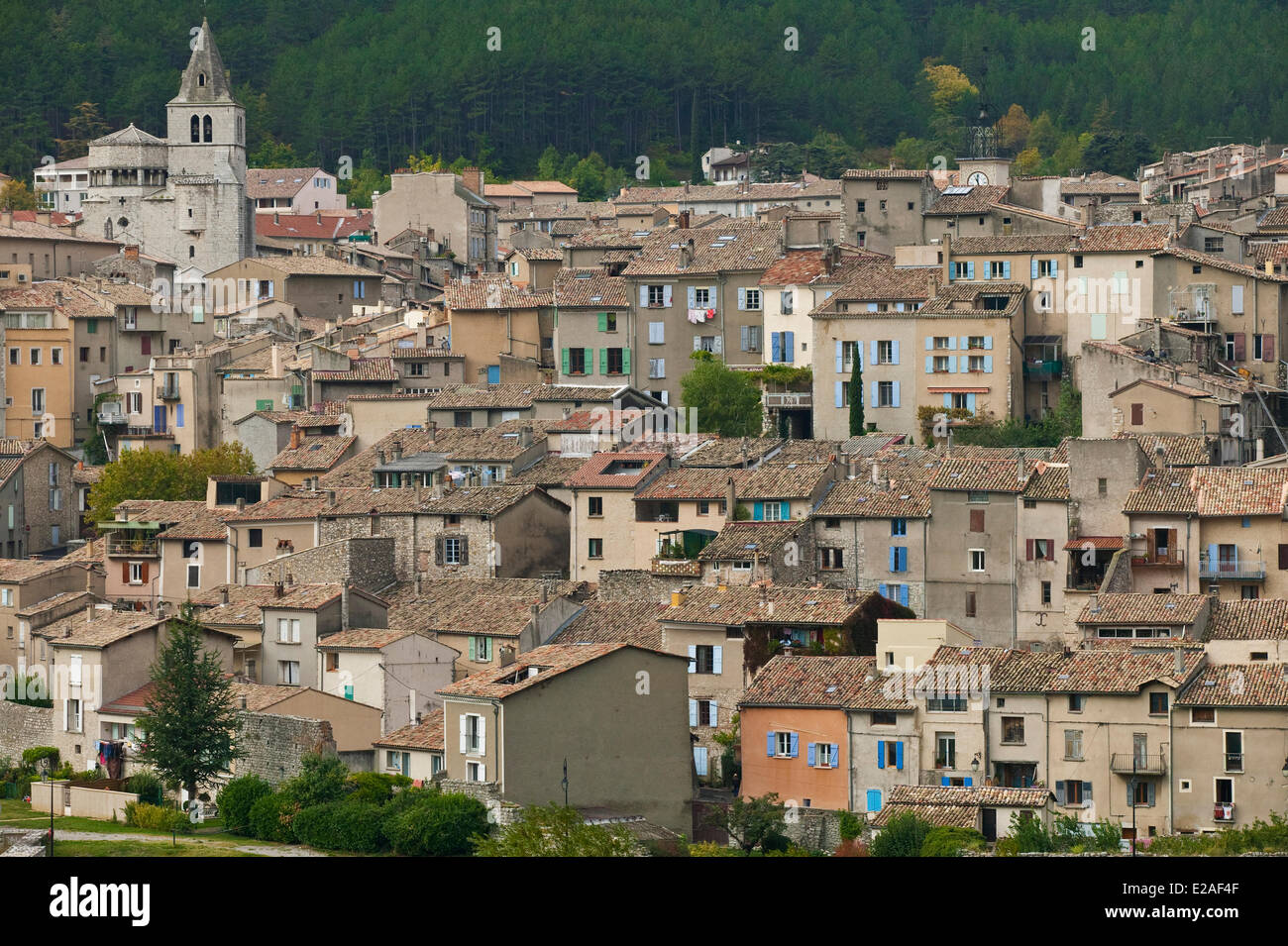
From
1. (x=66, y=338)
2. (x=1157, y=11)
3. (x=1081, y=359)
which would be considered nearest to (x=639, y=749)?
(x=1081, y=359)

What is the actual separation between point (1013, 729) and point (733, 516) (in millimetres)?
10994

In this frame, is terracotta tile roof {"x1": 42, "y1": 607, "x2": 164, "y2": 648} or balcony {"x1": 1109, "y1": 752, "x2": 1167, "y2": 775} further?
terracotta tile roof {"x1": 42, "y1": 607, "x2": 164, "y2": 648}

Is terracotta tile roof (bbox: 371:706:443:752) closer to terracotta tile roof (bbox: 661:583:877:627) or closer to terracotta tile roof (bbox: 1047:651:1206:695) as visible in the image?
terracotta tile roof (bbox: 661:583:877:627)

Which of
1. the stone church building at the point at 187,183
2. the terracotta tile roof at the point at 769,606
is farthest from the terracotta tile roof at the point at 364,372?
the stone church building at the point at 187,183

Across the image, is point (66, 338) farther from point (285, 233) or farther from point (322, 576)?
point (285, 233)

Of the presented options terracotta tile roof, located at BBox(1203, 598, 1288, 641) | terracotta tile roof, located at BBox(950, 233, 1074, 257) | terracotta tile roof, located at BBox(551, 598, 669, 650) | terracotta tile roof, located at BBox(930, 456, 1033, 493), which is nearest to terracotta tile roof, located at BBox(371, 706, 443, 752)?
terracotta tile roof, located at BBox(551, 598, 669, 650)

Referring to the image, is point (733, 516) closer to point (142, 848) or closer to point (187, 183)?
point (142, 848)

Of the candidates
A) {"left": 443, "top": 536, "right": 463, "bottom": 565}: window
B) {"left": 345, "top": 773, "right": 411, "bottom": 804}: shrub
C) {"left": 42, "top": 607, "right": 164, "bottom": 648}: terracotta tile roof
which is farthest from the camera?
{"left": 443, "top": 536, "right": 463, "bottom": 565}: window

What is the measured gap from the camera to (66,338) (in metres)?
72.0

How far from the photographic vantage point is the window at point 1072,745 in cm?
3972

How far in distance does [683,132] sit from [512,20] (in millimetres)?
16689

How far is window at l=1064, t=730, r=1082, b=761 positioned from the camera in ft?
130

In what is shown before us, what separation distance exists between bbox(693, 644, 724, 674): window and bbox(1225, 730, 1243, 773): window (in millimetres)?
10599

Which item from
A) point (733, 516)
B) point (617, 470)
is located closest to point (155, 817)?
point (733, 516)
